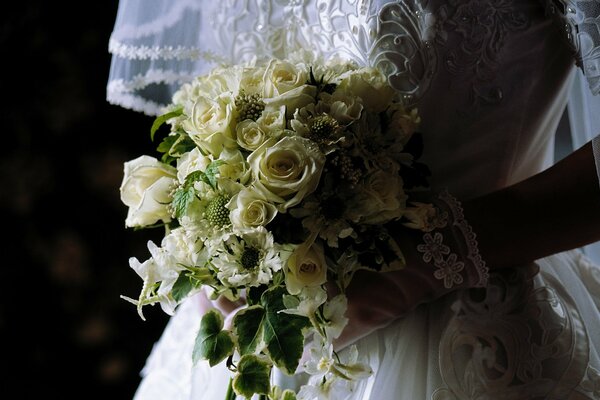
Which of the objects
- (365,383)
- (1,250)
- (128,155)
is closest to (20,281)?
(1,250)

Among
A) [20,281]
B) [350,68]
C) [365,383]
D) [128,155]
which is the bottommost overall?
[20,281]

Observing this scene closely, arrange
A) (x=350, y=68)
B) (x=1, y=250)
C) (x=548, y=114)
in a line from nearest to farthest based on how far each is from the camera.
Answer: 1. (x=350, y=68)
2. (x=548, y=114)
3. (x=1, y=250)

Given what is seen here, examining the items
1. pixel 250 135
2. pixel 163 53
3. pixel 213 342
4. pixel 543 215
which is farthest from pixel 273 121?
pixel 163 53

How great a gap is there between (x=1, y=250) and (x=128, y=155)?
0.43m

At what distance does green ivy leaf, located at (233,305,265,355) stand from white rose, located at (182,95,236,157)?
0.17 meters

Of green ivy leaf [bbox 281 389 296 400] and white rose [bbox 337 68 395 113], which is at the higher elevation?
white rose [bbox 337 68 395 113]

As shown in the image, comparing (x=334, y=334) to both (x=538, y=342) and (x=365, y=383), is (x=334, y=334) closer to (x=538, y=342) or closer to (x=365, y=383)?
(x=365, y=383)

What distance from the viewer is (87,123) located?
191 cm

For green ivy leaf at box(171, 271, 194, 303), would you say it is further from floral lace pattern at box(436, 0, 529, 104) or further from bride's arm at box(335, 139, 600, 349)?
floral lace pattern at box(436, 0, 529, 104)

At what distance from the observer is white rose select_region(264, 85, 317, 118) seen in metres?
0.73

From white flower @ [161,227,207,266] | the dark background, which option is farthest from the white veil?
the dark background

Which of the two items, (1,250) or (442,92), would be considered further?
(1,250)

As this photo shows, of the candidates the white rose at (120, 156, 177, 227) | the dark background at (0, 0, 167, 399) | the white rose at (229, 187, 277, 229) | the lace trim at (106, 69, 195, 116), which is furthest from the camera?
the dark background at (0, 0, 167, 399)

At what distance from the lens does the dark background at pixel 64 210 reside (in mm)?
1854
